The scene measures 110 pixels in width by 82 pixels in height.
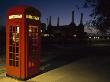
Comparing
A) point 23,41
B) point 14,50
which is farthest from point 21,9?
point 14,50

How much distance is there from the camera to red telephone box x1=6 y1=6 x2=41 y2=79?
1121cm

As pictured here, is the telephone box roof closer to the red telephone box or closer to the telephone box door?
the red telephone box

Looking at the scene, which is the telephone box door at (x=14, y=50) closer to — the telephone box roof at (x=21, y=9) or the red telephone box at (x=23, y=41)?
the red telephone box at (x=23, y=41)

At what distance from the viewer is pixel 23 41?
1120cm

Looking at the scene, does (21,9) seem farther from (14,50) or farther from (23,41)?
(14,50)

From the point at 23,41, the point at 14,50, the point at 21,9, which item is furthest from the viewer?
the point at 14,50

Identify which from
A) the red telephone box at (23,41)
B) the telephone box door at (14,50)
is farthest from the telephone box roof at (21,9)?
the telephone box door at (14,50)

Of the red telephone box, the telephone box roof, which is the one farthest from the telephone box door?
the telephone box roof

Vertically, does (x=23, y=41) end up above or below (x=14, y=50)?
above

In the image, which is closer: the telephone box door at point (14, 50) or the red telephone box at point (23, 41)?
the red telephone box at point (23, 41)

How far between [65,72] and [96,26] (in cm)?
298

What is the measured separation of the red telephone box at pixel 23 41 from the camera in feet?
36.8

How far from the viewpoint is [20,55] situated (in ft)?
37.0

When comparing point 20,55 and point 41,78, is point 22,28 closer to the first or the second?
point 20,55
